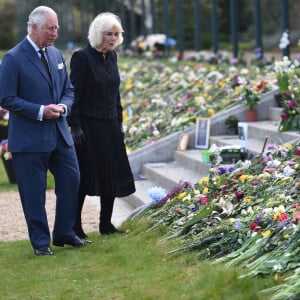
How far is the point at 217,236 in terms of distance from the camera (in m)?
7.04

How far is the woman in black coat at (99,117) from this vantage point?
27.0 feet

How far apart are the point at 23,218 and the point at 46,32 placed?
2873mm

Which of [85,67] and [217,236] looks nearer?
[217,236]

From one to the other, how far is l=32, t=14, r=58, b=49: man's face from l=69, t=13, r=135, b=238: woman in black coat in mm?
608

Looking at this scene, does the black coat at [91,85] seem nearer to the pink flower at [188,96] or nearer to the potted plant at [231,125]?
the potted plant at [231,125]

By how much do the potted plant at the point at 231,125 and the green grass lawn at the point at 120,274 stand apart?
11.1 ft

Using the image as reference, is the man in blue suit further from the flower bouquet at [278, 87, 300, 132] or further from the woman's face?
the flower bouquet at [278, 87, 300, 132]

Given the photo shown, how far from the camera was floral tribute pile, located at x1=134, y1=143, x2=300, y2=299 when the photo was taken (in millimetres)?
6152

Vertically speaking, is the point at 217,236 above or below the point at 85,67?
below

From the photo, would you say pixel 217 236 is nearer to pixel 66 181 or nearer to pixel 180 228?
pixel 180 228

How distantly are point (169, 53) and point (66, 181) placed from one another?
49.2 feet

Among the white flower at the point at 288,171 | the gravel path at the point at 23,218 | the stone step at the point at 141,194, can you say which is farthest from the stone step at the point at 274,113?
the white flower at the point at 288,171

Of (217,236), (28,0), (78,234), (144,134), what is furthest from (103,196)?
(28,0)

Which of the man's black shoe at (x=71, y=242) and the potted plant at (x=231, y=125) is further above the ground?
the potted plant at (x=231, y=125)
